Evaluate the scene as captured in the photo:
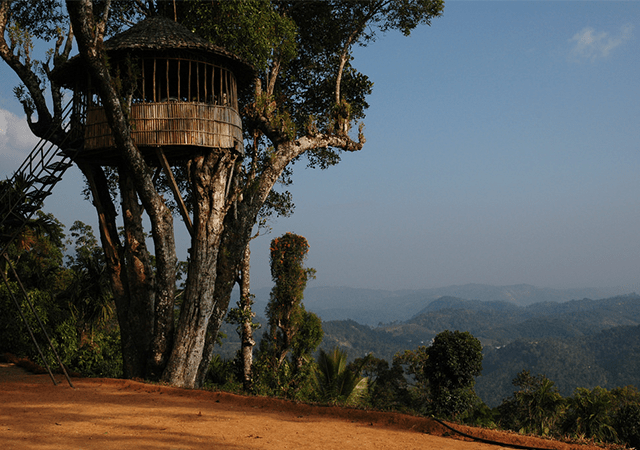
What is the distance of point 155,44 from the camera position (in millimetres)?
12125

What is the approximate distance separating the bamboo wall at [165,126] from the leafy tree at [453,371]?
43.1 feet

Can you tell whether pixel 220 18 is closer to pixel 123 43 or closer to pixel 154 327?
pixel 123 43

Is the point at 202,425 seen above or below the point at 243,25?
below

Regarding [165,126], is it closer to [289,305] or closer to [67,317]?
[289,305]

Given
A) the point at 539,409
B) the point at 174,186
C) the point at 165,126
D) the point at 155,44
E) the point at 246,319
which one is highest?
the point at 155,44

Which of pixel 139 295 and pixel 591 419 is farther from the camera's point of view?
pixel 591 419

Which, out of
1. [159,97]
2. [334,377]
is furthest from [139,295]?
[334,377]

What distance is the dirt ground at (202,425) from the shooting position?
6.48m

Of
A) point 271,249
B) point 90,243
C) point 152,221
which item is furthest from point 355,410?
point 90,243

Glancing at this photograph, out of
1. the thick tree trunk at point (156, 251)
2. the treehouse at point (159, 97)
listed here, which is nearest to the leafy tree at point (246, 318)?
the thick tree trunk at point (156, 251)

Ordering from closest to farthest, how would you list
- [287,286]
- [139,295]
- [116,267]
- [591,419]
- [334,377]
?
[139,295]
[116,267]
[334,377]
[287,286]
[591,419]

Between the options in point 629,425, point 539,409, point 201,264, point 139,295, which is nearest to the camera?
point 139,295

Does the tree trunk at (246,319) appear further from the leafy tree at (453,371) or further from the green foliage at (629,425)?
the green foliage at (629,425)

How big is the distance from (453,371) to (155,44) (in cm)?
1642
